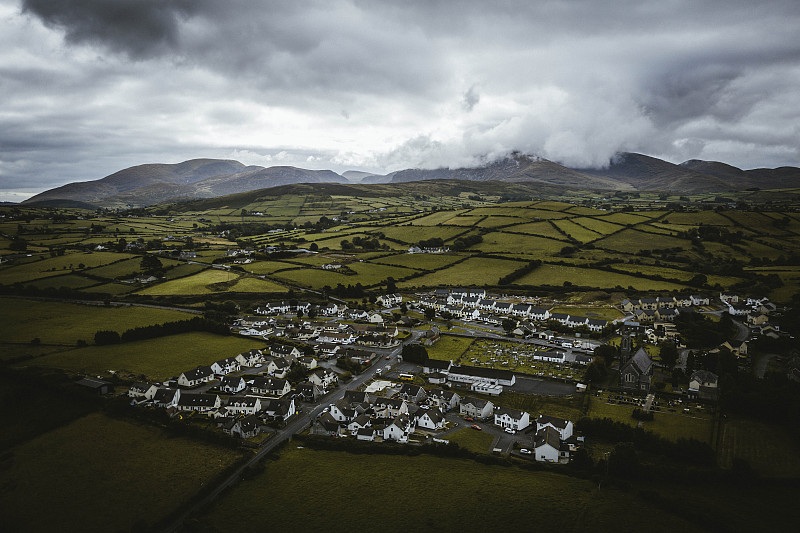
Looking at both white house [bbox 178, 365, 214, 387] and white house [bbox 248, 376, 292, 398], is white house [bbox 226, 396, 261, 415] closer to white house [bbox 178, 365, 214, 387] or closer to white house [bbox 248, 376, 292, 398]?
white house [bbox 248, 376, 292, 398]

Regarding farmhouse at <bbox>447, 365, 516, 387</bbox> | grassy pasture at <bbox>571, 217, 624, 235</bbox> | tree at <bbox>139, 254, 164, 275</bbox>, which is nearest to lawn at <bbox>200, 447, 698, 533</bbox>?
farmhouse at <bbox>447, 365, 516, 387</bbox>

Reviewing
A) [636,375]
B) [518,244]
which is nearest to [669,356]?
[636,375]

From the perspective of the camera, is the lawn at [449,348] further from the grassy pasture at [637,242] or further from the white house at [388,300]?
the grassy pasture at [637,242]

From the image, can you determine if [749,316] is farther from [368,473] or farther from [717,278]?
[368,473]

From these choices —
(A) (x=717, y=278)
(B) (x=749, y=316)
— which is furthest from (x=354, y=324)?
(A) (x=717, y=278)

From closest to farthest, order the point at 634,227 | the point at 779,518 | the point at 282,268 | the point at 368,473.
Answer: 1. the point at 779,518
2. the point at 368,473
3. the point at 282,268
4. the point at 634,227

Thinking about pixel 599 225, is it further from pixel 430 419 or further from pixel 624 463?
pixel 624 463

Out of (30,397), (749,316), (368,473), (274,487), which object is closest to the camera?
(274,487)
